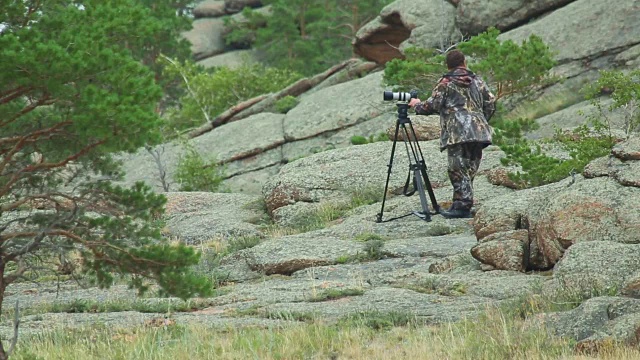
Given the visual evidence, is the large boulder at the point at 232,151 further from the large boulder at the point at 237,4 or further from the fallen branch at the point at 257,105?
the large boulder at the point at 237,4

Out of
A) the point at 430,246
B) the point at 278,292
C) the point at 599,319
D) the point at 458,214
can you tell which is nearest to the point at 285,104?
the point at 458,214

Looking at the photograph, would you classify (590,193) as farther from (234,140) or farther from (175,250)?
(234,140)

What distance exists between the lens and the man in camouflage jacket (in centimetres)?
1605

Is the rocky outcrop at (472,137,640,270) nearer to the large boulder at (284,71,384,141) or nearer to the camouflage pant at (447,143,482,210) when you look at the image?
the camouflage pant at (447,143,482,210)

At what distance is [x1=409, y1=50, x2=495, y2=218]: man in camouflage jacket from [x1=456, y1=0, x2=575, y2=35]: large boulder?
18952mm

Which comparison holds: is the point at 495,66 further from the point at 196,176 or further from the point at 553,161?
the point at 196,176

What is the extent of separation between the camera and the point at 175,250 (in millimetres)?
9750

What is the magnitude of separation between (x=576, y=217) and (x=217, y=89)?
33.3 metres

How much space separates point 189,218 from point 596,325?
13.2 metres

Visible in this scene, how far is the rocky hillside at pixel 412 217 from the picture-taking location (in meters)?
11.1

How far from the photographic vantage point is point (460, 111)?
16062mm

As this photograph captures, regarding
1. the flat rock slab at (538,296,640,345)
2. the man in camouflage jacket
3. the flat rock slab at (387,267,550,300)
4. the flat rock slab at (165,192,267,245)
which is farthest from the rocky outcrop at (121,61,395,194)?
the flat rock slab at (538,296,640,345)

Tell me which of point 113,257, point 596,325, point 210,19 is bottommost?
point 596,325

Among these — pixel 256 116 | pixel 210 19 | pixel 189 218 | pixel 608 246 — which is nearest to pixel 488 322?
pixel 608 246
